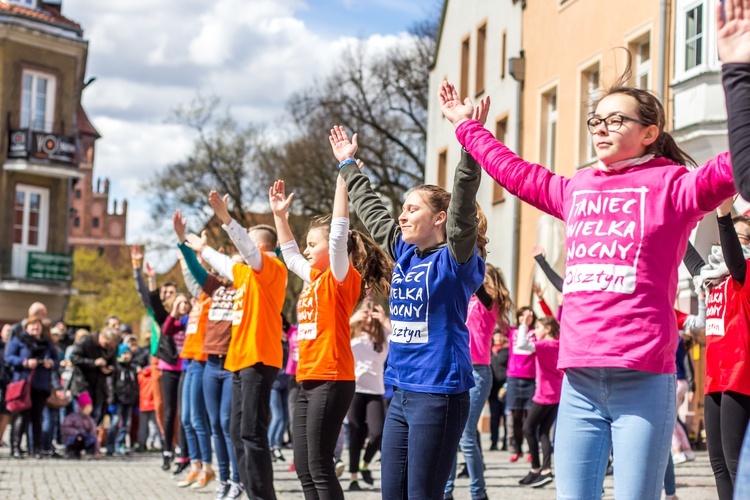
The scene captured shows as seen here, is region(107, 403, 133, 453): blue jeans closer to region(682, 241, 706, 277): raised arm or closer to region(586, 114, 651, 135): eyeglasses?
region(682, 241, 706, 277): raised arm

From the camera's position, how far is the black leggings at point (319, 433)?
24.2 ft

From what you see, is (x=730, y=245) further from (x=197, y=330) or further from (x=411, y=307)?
(x=197, y=330)

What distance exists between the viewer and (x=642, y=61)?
23750 millimetres

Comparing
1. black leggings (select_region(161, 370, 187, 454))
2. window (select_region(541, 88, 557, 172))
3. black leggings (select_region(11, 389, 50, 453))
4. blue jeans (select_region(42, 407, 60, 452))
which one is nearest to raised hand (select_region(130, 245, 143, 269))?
black leggings (select_region(161, 370, 187, 454))

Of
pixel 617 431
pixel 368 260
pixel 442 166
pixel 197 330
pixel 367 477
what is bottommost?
pixel 367 477

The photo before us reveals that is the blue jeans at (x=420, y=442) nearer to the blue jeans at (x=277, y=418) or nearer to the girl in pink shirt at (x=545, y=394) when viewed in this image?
the girl in pink shirt at (x=545, y=394)

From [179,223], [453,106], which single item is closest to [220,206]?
[179,223]

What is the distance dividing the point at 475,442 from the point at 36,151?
1499 inches

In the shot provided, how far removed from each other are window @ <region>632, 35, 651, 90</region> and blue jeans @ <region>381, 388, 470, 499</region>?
1807 cm

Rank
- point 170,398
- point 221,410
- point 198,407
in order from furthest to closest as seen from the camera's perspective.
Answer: point 170,398, point 198,407, point 221,410

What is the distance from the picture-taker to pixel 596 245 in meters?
4.66

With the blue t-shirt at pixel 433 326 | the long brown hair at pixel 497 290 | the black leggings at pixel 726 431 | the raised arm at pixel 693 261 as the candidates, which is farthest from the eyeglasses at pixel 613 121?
the long brown hair at pixel 497 290

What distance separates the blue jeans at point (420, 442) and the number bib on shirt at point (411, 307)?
273 millimetres

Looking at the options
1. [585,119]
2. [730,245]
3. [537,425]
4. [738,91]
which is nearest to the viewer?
[738,91]
